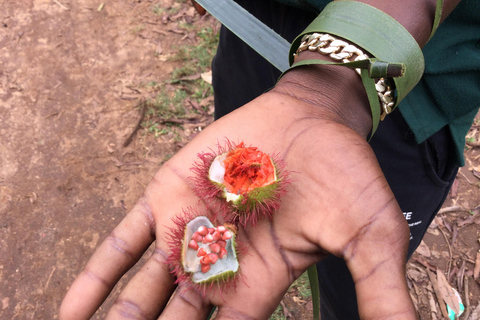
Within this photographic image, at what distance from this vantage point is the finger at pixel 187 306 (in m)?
1.73

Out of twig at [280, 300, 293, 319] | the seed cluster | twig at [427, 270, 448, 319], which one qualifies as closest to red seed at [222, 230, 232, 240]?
the seed cluster

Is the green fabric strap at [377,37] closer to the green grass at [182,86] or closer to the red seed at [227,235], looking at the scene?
the red seed at [227,235]

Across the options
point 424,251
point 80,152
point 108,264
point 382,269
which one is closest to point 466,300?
point 424,251

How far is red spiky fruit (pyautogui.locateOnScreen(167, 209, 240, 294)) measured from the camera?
1.86 meters

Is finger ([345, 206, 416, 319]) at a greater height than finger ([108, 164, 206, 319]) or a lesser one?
greater

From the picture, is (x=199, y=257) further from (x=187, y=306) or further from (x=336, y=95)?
(x=336, y=95)

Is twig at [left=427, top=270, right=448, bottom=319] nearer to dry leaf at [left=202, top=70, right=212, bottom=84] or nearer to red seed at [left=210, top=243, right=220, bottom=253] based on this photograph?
red seed at [left=210, top=243, right=220, bottom=253]

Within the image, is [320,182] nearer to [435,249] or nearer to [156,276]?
[156,276]

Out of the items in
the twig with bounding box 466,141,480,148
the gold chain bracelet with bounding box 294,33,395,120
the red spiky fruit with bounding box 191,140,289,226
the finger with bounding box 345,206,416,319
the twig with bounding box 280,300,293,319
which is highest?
the gold chain bracelet with bounding box 294,33,395,120

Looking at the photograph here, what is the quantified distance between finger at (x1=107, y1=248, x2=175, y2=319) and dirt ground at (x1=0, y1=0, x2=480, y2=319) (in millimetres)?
2001

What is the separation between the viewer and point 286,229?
5.95 ft

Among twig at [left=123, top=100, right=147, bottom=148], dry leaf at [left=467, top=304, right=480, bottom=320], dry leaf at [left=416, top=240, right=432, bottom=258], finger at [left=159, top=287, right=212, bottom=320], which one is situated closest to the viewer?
finger at [left=159, top=287, right=212, bottom=320]

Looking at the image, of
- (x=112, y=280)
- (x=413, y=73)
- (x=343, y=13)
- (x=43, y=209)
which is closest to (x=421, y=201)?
(x=413, y=73)

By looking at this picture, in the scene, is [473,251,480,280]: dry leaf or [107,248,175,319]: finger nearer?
[107,248,175,319]: finger
